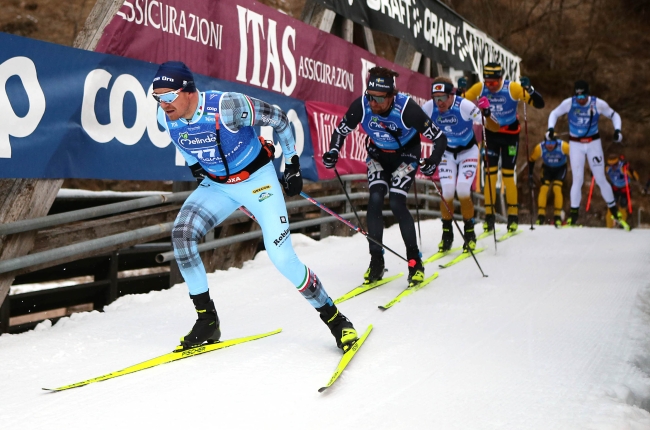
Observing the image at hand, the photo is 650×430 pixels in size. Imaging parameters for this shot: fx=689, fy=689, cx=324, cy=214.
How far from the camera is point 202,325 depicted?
14.3ft

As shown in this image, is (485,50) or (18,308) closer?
(18,308)

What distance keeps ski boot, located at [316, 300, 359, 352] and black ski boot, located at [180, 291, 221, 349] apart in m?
0.71

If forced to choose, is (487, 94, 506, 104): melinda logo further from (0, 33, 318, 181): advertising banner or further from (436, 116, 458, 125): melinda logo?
(0, 33, 318, 181): advertising banner

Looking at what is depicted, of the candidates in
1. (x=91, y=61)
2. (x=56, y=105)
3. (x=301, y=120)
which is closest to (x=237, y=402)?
(x=56, y=105)

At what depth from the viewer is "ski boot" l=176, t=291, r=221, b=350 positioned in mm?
4328

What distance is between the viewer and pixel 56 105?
196 inches

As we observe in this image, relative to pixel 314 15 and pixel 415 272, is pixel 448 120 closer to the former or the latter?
pixel 415 272

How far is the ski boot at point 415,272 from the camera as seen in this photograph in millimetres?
6586

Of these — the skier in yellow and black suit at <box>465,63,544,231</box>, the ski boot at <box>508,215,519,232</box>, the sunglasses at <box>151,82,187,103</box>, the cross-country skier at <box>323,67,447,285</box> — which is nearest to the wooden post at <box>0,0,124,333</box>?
the sunglasses at <box>151,82,187,103</box>

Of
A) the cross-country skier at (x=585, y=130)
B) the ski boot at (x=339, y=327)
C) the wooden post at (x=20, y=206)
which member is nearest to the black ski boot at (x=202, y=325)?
the ski boot at (x=339, y=327)

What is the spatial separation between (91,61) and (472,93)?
5739mm

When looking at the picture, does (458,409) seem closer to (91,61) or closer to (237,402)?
(237,402)

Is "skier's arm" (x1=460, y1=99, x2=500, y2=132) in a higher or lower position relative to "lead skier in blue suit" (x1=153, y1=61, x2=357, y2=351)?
higher

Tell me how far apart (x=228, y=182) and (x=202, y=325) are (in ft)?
3.03
